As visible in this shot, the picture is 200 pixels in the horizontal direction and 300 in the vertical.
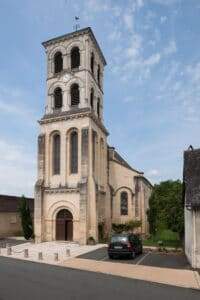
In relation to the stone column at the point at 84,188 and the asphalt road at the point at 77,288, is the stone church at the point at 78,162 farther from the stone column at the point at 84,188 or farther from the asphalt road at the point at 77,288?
the asphalt road at the point at 77,288

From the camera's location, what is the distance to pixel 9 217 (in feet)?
147

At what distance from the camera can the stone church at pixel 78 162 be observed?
118ft

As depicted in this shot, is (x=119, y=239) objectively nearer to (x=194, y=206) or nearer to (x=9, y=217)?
(x=194, y=206)

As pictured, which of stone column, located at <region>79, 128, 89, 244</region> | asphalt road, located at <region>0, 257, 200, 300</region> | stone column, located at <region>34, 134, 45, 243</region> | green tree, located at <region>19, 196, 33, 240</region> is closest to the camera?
asphalt road, located at <region>0, 257, 200, 300</region>

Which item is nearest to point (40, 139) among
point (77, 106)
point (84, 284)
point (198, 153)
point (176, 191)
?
point (77, 106)

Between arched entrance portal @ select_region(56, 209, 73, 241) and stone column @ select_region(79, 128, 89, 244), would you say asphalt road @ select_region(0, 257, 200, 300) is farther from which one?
arched entrance portal @ select_region(56, 209, 73, 241)

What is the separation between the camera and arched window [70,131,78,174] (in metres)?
37.3

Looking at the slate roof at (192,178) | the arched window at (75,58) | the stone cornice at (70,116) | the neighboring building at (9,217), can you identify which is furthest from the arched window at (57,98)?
the slate roof at (192,178)

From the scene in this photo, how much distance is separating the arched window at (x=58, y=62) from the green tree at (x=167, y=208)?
17.8 meters

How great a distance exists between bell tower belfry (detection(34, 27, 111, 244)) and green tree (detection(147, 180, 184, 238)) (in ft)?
18.2

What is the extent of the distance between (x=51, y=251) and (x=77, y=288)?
15.9 meters

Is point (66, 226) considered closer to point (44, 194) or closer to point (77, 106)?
point (44, 194)

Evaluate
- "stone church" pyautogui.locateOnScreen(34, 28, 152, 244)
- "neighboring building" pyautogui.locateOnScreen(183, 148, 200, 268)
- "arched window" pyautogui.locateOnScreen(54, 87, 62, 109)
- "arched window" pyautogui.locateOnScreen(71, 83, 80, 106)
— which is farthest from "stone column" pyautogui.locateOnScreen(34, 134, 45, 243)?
"neighboring building" pyautogui.locateOnScreen(183, 148, 200, 268)

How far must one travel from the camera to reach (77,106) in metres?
38.7
